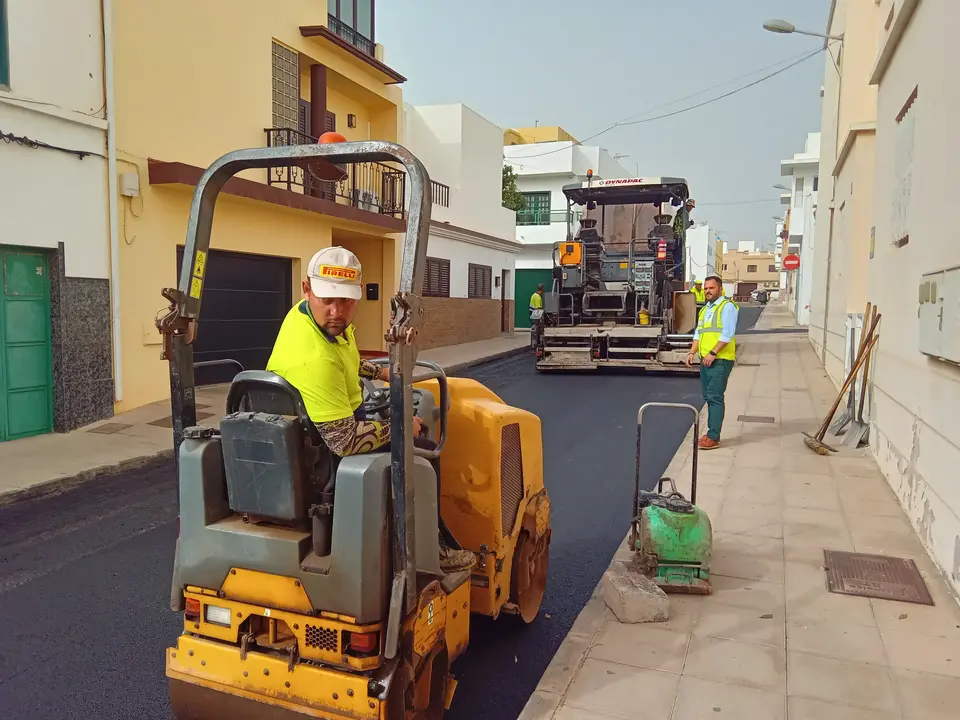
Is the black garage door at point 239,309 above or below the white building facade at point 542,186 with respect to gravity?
below

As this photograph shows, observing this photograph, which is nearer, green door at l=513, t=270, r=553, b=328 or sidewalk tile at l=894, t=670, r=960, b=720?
sidewalk tile at l=894, t=670, r=960, b=720

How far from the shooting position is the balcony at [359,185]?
13781mm

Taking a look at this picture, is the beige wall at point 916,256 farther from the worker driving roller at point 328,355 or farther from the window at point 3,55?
the window at point 3,55

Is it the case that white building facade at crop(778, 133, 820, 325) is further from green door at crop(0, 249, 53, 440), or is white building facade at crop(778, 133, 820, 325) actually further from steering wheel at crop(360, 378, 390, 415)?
steering wheel at crop(360, 378, 390, 415)

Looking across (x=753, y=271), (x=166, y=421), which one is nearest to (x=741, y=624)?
(x=166, y=421)

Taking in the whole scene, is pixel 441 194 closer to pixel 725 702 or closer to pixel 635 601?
pixel 635 601

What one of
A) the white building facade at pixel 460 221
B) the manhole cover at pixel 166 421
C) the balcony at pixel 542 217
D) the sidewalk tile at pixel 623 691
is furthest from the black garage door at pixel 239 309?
the balcony at pixel 542 217

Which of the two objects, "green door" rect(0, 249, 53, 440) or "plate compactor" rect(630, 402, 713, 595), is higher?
"green door" rect(0, 249, 53, 440)

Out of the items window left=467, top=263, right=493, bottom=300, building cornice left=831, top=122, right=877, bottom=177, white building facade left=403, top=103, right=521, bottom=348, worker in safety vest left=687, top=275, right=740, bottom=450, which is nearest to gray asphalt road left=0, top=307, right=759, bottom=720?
worker in safety vest left=687, top=275, right=740, bottom=450

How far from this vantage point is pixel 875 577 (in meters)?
4.70

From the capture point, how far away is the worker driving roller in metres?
2.68

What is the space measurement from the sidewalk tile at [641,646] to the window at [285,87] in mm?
12138

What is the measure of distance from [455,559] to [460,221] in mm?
19930

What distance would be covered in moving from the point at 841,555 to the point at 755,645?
170 centimetres
